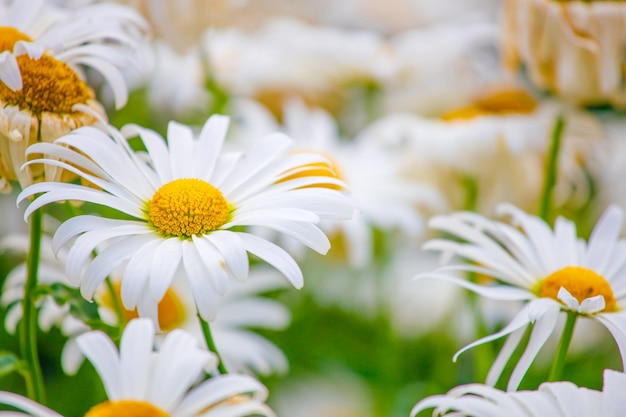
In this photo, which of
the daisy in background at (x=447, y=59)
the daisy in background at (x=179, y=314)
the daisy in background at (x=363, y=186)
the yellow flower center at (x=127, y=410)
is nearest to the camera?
the yellow flower center at (x=127, y=410)

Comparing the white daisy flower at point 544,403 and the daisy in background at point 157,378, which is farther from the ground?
the daisy in background at point 157,378

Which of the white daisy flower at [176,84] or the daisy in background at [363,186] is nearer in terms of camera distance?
the daisy in background at [363,186]

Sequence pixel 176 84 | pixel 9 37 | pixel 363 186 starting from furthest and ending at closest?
pixel 176 84 < pixel 363 186 < pixel 9 37

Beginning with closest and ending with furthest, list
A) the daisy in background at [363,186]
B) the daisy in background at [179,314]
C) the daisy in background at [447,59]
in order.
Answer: the daisy in background at [179,314] → the daisy in background at [363,186] → the daisy in background at [447,59]

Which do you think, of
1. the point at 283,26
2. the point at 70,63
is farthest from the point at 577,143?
the point at 70,63

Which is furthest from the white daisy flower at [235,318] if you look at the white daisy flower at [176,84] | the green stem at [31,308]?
the white daisy flower at [176,84]

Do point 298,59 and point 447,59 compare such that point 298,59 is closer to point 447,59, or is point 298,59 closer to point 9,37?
point 447,59

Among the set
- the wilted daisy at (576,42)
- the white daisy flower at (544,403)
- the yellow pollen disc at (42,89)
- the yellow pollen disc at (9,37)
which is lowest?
the white daisy flower at (544,403)

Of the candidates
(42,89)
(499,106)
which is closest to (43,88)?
(42,89)

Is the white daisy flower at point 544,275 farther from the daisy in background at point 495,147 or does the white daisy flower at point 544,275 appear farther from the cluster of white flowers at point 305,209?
the daisy in background at point 495,147
